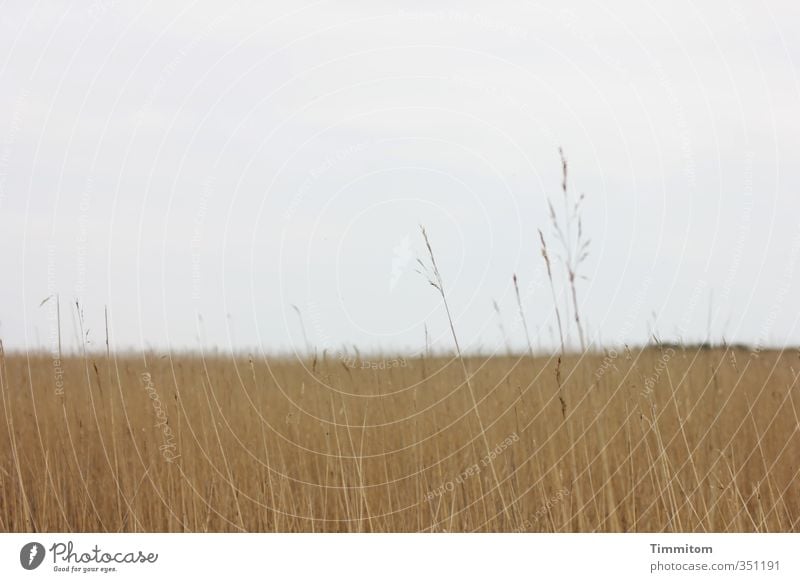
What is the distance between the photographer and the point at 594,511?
3.28m

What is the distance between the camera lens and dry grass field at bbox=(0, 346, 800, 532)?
3.28m

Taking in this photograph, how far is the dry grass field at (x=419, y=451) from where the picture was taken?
328 cm

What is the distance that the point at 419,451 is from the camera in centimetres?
358
